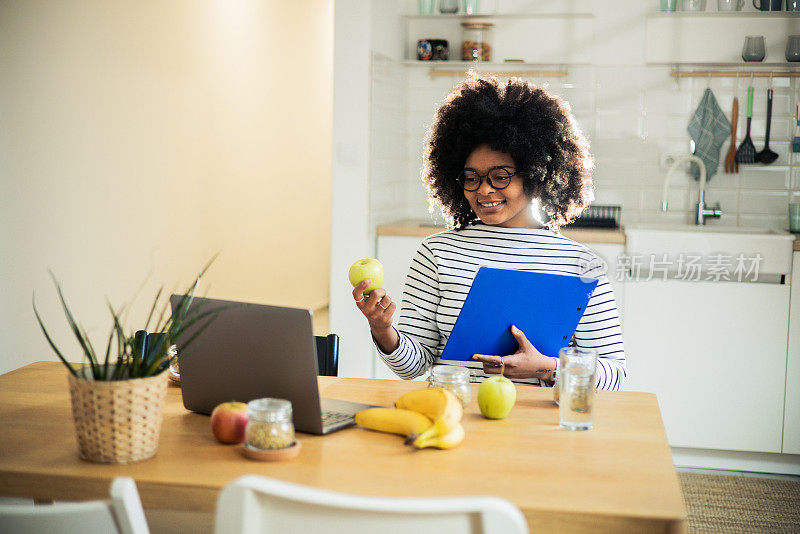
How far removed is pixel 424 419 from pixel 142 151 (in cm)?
334

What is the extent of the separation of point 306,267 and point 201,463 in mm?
5457

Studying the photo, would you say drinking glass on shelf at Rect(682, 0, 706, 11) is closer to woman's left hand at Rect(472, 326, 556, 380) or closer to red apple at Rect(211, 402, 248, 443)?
woman's left hand at Rect(472, 326, 556, 380)

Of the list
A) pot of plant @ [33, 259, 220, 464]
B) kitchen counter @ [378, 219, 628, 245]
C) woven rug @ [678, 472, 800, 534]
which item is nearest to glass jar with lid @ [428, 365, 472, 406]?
pot of plant @ [33, 259, 220, 464]

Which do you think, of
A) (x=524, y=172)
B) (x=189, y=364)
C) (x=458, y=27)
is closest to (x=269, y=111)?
(x=458, y=27)

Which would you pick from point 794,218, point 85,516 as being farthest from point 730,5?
point 85,516

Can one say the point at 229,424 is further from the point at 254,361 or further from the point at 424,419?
the point at 424,419

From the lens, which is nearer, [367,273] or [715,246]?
[367,273]

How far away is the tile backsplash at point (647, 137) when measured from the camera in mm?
3857

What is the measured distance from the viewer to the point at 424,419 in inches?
53.9

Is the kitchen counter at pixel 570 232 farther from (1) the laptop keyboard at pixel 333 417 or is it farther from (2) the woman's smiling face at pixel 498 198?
(1) the laptop keyboard at pixel 333 417

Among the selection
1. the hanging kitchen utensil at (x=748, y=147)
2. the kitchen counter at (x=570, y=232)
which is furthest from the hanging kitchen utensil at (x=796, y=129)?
the kitchen counter at (x=570, y=232)

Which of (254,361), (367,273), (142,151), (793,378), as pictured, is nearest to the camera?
(254,361)

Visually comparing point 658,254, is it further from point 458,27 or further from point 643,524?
point 643,524

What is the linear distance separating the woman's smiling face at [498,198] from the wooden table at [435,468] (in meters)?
0.68
